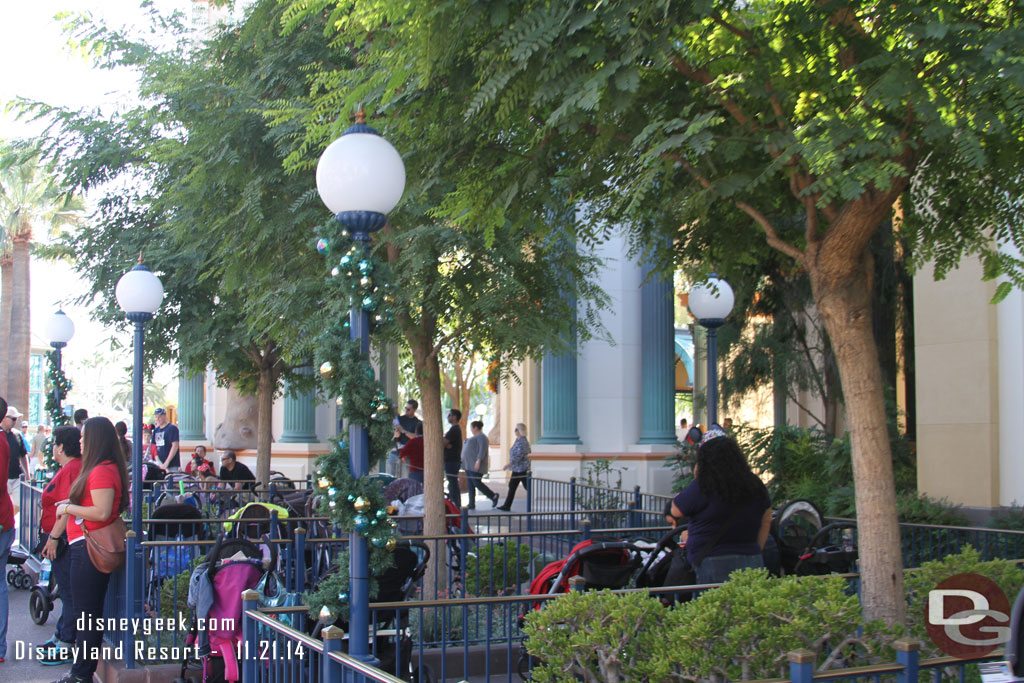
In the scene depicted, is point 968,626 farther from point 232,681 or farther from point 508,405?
point 508,405

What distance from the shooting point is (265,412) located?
18156mm

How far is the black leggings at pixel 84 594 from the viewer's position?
7.57 m

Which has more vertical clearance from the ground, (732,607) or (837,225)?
(837,225)

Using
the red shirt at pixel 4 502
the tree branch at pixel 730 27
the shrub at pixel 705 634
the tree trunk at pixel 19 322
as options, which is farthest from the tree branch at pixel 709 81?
the tree trunk at pixel 19 322

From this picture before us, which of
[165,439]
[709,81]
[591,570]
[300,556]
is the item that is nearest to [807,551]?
[591,570]

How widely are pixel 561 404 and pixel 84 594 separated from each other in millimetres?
14031

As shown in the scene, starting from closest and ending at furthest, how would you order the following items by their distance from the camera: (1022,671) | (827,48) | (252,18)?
(1022,671), (827,48), (252,18)

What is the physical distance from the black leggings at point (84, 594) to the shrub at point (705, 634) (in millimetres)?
3907

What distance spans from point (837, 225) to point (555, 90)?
1992 mm

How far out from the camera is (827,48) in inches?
244

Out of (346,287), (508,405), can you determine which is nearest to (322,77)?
(346,287)

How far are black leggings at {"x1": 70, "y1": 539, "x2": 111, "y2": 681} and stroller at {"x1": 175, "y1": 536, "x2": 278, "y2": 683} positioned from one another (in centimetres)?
79

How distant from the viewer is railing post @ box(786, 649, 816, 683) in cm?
376

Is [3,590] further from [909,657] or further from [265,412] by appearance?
[265,412]
